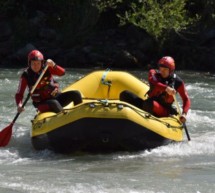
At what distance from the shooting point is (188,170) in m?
5.99

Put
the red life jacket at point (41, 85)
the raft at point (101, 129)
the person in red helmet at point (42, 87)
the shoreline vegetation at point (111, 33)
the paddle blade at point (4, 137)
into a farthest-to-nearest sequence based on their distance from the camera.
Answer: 1. the shoreline vegetation at point (111, 33)
2. the red life jacket at point (41, 85)
3. the person in red helmet at point (42, 87)
4. the paddle blade at point (4, 137)
5. the raft at point (101, 129)

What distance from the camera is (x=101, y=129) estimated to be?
6449 millimetres

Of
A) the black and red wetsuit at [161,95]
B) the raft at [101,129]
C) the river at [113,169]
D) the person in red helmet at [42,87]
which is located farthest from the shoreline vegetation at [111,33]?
the raft at [101,129]

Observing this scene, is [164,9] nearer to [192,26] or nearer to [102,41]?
[192,26]

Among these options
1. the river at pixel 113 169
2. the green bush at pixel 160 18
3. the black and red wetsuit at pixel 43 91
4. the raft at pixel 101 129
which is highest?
the green bush at pixel 160 18

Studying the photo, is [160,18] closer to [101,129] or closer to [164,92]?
[164,92]

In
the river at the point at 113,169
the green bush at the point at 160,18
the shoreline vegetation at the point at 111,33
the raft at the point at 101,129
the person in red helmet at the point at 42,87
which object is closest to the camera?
the river at the point at 113,169

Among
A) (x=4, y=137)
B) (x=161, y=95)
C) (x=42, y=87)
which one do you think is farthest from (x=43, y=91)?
(x=161, y=95)

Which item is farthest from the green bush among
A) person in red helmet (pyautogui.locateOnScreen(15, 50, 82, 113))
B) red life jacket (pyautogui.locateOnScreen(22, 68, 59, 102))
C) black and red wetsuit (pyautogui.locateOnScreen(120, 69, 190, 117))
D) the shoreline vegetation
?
red life jacket (pyautogui.locateOnScreen(22, 68, 59, 102))

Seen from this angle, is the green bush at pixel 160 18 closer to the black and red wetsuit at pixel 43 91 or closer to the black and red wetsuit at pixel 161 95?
the black and red wetsuit at pixel 161 95

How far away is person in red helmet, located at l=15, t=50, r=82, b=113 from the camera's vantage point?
7.11 m

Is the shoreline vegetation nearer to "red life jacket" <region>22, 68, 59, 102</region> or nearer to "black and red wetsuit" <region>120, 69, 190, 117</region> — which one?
Result: "black and red wetsuit" <region>120, 69, 190, 117</region>

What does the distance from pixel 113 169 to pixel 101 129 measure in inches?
22.9

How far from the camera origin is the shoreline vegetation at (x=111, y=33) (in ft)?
55.7
